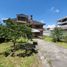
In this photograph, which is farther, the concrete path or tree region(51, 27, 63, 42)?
tree region(51, 27, 63, 42)

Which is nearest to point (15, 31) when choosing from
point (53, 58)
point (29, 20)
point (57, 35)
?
point (53, 58)

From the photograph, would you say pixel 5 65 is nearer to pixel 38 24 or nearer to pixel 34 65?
pixel 34 65

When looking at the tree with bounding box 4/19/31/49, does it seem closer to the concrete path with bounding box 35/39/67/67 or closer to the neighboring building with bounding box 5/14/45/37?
the concrete path with bounding box 35/39/67/67

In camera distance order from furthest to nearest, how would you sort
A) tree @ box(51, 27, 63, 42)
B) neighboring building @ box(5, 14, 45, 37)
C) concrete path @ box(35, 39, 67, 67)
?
neighboring building @ box(5, 14, 45, 37) < tree @ box(51, 27, 63, 42) < concrete path @ box(35, 39, 67, 67)

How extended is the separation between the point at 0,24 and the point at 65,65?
9048 millimetres

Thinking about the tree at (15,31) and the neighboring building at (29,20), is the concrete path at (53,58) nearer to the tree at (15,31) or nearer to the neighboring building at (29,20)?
the tree at (15,31)

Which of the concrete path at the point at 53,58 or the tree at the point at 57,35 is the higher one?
the tree at the point at 57,35

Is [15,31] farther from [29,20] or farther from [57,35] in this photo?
[29,20]

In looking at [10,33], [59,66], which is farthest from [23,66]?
[10,33]

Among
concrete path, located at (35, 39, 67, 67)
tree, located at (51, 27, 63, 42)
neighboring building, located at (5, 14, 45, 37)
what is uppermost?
neighboring building, located at (5, 14, 45, 37)

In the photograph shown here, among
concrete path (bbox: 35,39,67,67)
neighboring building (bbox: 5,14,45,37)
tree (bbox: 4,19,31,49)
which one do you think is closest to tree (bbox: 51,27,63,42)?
neighboring building (bbox: 5,14,45,37)

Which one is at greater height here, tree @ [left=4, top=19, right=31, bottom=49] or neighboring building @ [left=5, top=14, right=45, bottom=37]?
neighboring building @ [left=5, top=14, right=45, bottom=37]

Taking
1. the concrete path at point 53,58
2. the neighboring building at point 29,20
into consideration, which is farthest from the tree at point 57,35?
the concrete path at point 53,58

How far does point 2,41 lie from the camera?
78.0 feet
